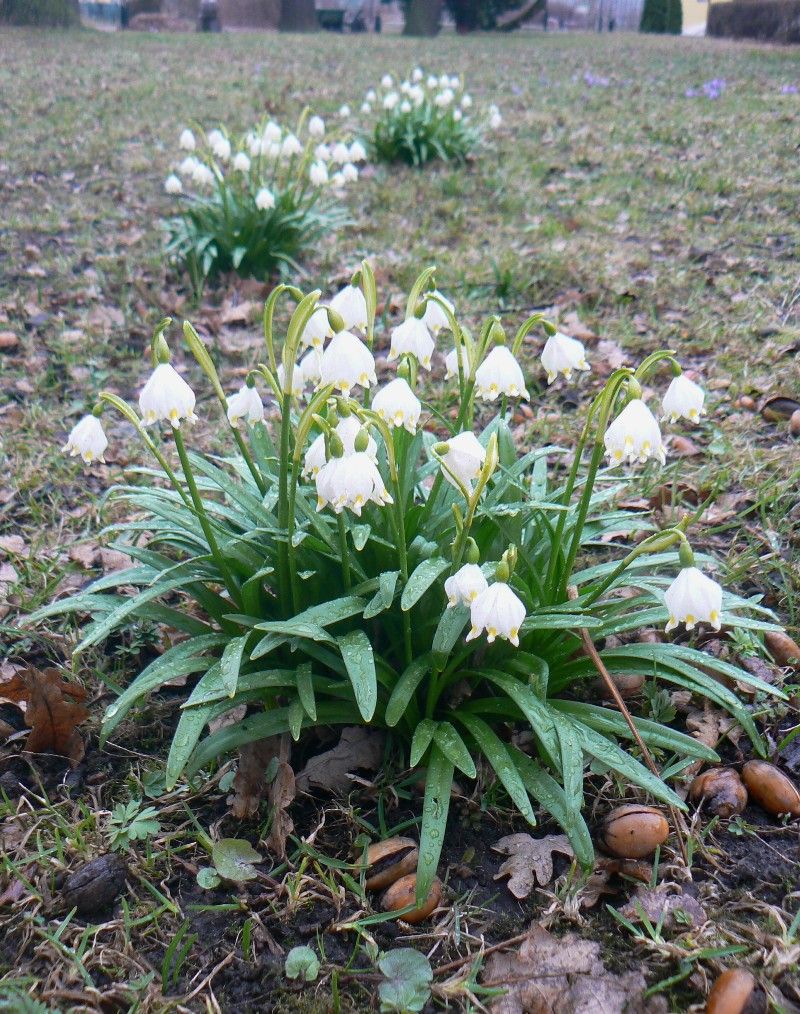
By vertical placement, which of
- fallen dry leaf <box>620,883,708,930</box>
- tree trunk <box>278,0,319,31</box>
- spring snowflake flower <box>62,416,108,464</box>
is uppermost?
tree trunk <box>278,0,319,31</box>

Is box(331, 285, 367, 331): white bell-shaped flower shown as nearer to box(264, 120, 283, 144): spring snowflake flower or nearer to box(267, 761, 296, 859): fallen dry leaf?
box(267, 761, 296, 859): fallen dry leaf

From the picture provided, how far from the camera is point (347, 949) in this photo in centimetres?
166

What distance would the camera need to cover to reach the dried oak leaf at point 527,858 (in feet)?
5.76

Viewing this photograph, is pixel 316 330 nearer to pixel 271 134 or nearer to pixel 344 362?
pixel 344 362

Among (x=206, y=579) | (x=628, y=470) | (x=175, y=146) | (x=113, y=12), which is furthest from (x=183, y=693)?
(x=113, y=12)

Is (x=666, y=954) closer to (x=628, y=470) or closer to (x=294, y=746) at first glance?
(x=294, y=746)

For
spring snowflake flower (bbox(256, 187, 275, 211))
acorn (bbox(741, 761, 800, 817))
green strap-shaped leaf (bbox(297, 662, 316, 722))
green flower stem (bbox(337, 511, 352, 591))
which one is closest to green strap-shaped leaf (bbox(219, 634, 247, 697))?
green strap-shaped leaf (bbox(297, 662, 316, 722))

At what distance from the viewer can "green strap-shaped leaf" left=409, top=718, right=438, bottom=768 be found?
176 centimetres

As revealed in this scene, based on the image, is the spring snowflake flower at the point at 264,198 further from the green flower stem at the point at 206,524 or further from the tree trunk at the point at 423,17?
the tree trunk at the point at 423,17

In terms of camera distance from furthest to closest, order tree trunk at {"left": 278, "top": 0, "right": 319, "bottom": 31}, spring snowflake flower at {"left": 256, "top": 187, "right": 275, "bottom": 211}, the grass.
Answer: tree trunk at {"left": 278, "top": 0, "right": 319, "bottom": 31}
spring snowflake flower at {"left": 256, "top": 187, "right": 275, "bottom": 211}
the grass

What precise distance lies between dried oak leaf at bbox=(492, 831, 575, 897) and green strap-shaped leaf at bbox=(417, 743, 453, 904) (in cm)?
17

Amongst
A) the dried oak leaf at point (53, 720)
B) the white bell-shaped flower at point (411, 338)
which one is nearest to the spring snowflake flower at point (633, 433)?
the white bell-shaped flower at point (411, 338)

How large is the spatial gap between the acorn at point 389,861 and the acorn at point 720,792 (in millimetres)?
671

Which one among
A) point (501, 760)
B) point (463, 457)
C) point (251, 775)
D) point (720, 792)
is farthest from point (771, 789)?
point (251, 775)
